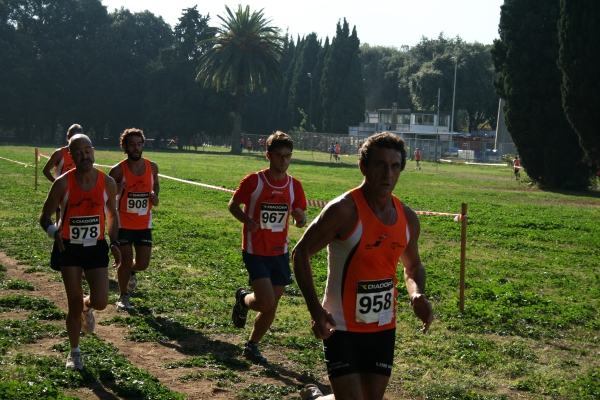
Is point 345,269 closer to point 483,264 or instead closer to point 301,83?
point 483,264

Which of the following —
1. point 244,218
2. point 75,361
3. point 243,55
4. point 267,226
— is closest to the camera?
point 75,361

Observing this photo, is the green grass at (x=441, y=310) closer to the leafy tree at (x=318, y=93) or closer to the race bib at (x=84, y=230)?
the race bib at (x=84, y=230)

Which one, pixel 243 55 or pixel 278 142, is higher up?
pixel 243 55

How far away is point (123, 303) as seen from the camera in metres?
9.14

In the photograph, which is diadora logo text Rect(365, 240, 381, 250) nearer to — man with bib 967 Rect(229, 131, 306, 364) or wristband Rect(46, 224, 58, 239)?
man with bib 967 Rect(229, 131, 306, 364)

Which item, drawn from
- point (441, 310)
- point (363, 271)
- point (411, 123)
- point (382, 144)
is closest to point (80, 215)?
point (363, 271)

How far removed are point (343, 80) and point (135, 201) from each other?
7878 cm

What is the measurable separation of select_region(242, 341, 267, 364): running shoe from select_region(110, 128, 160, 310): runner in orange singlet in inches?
98.4

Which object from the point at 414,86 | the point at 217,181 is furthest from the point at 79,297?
the point at 414,86

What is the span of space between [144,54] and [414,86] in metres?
35.4

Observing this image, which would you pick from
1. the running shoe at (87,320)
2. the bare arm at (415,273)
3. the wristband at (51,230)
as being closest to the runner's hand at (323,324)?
the bare arm at (415,273)

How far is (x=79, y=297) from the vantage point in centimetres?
663

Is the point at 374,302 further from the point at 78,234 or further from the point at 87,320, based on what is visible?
the point at 87,320

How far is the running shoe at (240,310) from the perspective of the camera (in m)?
7.58
